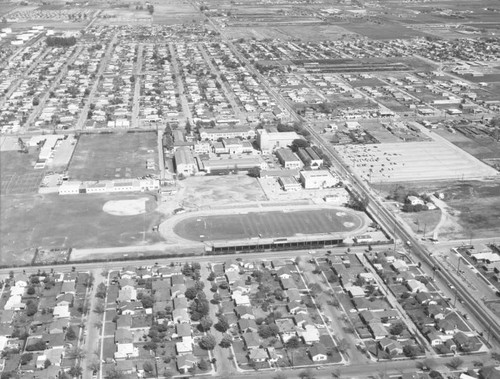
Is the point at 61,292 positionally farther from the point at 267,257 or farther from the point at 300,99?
the point at 300,99

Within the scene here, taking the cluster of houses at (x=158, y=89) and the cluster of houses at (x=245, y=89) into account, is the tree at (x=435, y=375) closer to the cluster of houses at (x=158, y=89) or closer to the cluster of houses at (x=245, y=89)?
the cluster of houses at (x=245, y=89)

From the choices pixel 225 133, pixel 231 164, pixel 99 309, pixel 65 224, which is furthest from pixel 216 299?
pixel 225 133

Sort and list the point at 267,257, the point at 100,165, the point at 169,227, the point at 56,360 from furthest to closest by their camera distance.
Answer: the point at 100,165, the point at 169,227, the point at 267,257, the point at 56,360

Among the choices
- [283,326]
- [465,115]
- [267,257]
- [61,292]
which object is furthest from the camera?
[465,115]

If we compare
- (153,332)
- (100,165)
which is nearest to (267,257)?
(153,332)

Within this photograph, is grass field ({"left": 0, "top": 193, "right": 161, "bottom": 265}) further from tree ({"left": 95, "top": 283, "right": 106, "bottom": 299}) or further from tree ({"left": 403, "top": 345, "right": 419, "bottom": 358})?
tree ({"left": 403, "top": 345, "right": 419, "bottom": 358})

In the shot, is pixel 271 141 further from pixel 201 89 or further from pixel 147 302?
pixel 147 302
